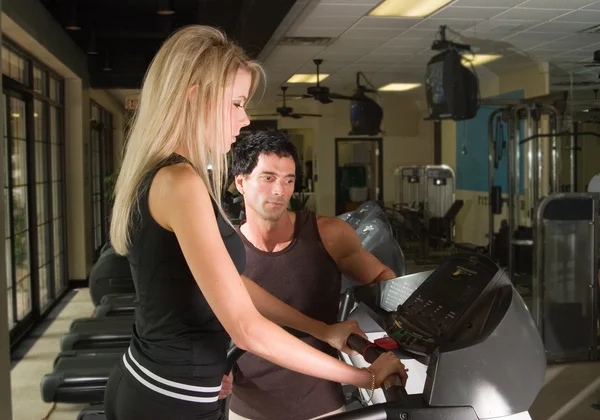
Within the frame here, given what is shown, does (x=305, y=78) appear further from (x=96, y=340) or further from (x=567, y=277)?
(x=96, y=340)

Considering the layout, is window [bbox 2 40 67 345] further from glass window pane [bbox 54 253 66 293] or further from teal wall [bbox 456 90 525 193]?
teal wall [bbox 456 90 525 193]

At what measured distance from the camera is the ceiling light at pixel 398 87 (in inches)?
399

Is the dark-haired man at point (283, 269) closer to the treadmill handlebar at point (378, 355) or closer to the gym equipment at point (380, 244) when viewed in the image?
the treadmill handlebar at point (378, 355)

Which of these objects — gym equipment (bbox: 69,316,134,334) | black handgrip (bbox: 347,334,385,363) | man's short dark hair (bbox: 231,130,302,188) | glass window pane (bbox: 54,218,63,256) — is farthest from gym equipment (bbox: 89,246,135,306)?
A: black handgrip (bbox: 347,334,385,363)

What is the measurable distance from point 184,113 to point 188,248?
24 cm

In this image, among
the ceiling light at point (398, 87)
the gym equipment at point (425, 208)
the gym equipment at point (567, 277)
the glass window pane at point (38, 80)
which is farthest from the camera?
the ceiling light at point (398, 87)

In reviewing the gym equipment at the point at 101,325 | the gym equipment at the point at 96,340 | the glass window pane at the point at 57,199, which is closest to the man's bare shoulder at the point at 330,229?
the gym equipment at the point at 96,340

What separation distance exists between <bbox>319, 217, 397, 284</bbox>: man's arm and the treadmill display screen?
19.2 inches

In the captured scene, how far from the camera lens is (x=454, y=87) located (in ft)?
19.4

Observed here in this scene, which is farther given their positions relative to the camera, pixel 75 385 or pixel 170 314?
pixel 75 385

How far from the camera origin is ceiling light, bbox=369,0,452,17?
16.9 ft

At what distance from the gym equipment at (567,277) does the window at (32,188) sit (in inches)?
142

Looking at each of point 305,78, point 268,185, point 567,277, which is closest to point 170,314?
point 268,185

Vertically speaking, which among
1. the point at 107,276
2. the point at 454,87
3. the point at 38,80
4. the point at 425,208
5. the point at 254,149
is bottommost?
the point at 107,276
